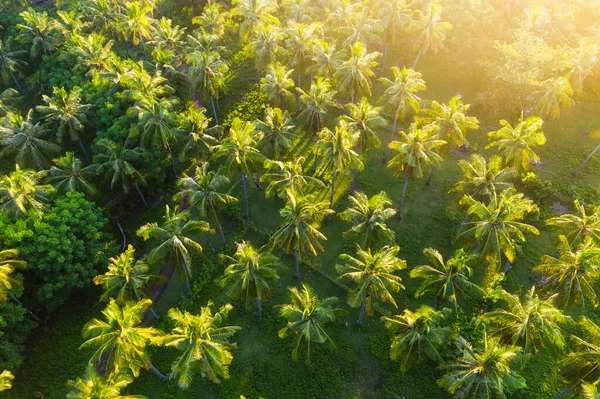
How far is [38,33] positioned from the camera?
50.3 m

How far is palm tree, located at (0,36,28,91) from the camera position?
50781 millimetres

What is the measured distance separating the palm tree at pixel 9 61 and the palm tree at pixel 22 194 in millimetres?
26917

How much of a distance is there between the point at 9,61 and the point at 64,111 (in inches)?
768

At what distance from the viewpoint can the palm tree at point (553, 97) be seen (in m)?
40.0

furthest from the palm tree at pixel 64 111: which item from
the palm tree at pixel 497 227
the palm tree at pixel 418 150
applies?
the palm tree at pixel 497 227

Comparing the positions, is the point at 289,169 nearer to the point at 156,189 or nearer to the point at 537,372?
the point at 156,189

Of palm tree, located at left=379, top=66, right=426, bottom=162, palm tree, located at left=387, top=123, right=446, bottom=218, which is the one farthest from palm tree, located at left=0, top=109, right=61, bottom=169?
palm tree, located at left=379, top=66, right=426, bottom=162

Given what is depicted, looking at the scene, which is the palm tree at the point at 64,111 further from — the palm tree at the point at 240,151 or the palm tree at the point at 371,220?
the palm tree at the point at 371,220

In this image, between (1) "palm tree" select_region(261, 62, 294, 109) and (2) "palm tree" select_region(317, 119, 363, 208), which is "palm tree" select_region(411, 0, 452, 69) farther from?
(2) "palm tree" select_region(317, 119, 363, 208)

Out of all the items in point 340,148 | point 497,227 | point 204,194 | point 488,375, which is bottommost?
point 488,375

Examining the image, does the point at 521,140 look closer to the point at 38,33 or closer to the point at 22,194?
the point at 22,194

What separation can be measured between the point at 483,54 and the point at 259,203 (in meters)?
35.0

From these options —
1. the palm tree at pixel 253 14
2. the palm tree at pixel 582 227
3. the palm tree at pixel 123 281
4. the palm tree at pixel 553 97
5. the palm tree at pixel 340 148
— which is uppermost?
the palm tree at pixel 253 14

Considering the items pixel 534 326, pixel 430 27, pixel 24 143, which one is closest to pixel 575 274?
pixel 534 326
